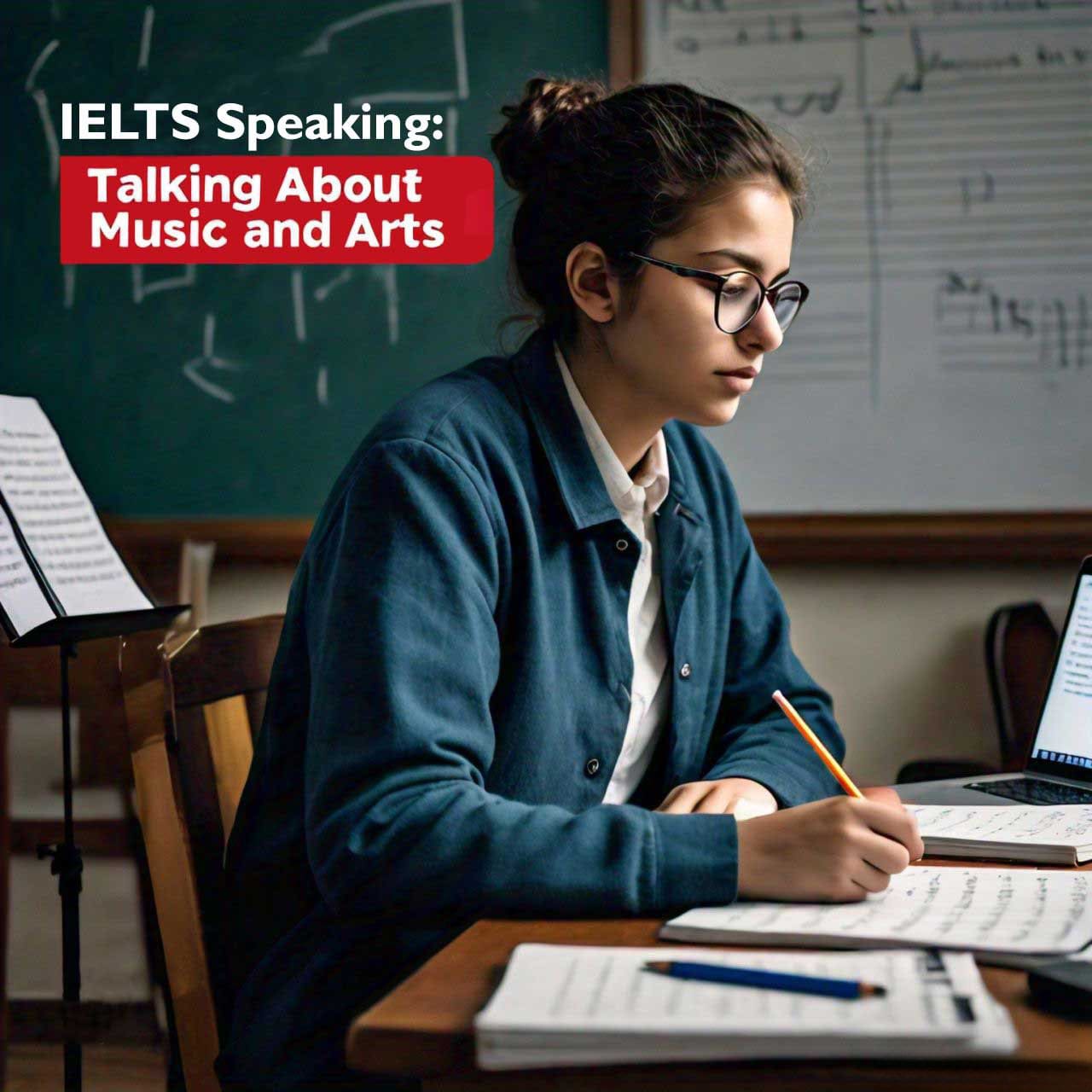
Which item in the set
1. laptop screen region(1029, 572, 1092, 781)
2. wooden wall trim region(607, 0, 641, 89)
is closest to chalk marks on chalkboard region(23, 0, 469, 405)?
wooden wall trim region(607, 0, 641, 89)

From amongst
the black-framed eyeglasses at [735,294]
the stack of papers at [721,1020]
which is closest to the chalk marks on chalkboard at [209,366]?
the black-framed eyeglasses at [735,294]

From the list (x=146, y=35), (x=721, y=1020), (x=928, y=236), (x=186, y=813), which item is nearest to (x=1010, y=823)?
(x=721, y=1020)

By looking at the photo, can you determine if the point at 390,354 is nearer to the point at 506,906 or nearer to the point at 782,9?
the point at 782,9

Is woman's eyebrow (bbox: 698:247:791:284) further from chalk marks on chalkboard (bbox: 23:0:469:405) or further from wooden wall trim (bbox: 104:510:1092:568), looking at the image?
chalk marks on chalkboard (bbox: 23:0:469:405)

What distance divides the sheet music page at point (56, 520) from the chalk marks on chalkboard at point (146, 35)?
105cm

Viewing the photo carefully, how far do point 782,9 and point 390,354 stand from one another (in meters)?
0.91

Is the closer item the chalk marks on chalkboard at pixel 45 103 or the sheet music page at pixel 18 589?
the sheet music page at pixel 18 589

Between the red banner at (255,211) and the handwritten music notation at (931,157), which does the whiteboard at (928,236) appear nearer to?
the handwritten music notation at (931,157)

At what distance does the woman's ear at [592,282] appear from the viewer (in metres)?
1.25

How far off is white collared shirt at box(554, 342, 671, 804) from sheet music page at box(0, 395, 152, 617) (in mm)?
593

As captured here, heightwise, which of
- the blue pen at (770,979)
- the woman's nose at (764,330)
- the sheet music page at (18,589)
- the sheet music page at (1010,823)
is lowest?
the sheet music page at (1010,823)

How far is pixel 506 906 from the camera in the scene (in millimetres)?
862

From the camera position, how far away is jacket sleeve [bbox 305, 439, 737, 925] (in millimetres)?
857

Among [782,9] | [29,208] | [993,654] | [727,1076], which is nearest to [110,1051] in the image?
[29,208]
